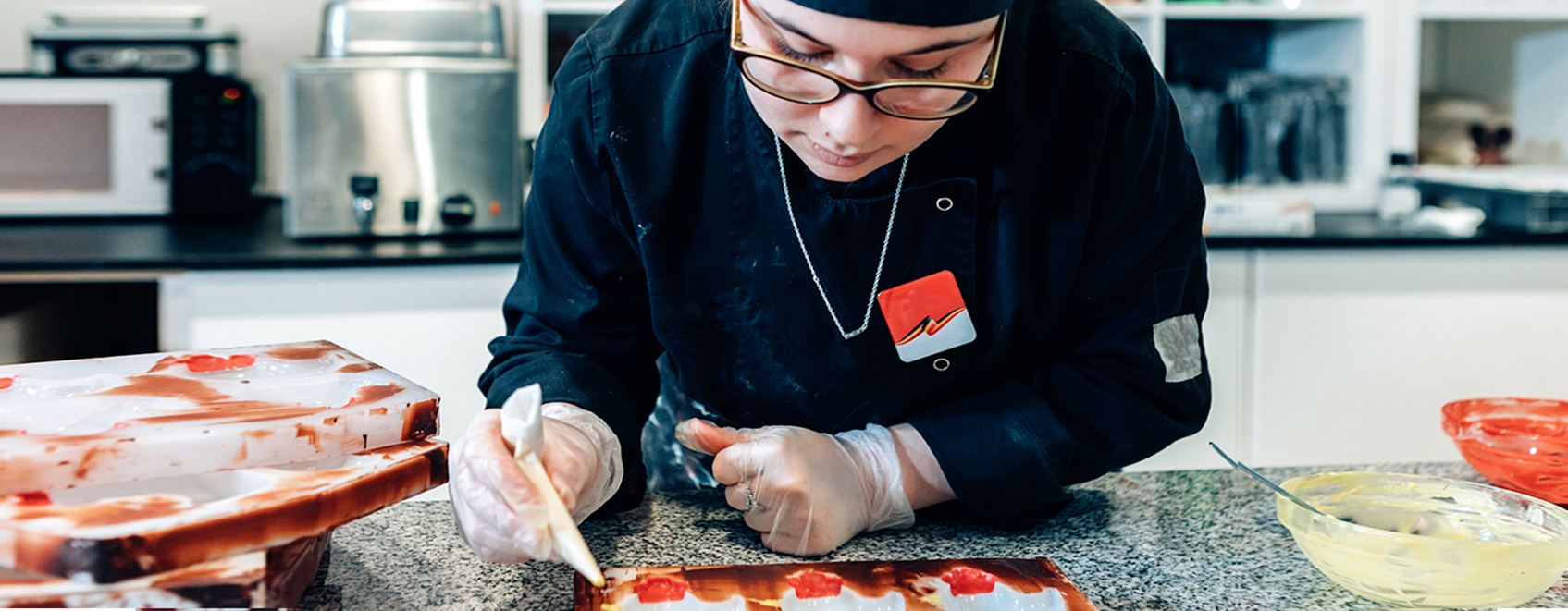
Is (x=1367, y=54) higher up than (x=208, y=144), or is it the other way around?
(x=1367, y=54)

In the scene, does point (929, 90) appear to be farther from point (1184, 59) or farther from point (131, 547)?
point (1184, 59)

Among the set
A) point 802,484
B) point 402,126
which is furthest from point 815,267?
point 402,126

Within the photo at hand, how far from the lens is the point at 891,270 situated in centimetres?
87

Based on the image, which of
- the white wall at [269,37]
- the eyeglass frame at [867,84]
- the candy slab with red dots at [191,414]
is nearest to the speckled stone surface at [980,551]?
the candy slab with red dots at [191,414]

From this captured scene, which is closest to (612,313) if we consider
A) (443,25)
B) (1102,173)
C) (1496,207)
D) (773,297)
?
(773,297)

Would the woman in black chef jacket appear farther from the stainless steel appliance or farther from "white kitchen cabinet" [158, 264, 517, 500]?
the stainless steel appliance

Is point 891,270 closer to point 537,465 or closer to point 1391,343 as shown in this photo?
point 537,465

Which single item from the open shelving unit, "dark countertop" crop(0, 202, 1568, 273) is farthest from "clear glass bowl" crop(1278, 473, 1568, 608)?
the open shelving unit

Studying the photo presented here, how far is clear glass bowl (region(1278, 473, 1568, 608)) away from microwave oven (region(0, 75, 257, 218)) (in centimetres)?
195

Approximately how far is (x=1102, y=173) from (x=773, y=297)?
290mm

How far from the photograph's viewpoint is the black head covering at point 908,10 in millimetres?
600

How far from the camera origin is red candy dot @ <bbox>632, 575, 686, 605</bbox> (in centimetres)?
64

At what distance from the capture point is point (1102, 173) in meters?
0.86

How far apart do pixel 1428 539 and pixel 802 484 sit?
39 cm
